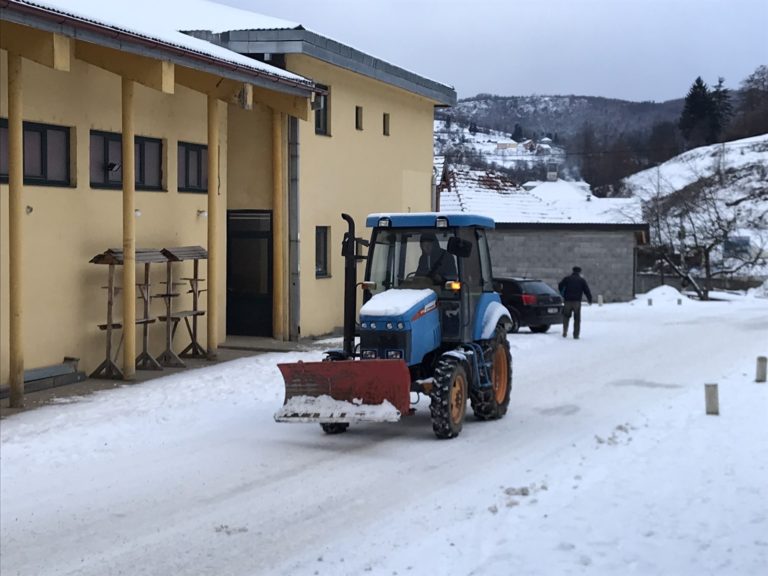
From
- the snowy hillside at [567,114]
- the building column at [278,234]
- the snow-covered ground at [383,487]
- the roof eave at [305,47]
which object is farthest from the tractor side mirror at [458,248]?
the snowy hillside at [567,114]

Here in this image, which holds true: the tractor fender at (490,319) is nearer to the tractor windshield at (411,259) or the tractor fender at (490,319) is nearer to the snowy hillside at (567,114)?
the tractor windshield at (411,259)

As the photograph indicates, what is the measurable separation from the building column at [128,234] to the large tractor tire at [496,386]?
19.0ft

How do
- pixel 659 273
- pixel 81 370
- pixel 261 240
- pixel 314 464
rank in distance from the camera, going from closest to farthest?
1. pixel 314 464
2. pixel 81 370
3. pixel 261 240
4. pixel 659 273

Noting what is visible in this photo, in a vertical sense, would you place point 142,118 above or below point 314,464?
above

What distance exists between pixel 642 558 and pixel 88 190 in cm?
1163

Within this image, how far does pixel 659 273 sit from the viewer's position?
52094mm

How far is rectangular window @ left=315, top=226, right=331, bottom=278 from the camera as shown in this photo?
23.2 metres

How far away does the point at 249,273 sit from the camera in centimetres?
2233

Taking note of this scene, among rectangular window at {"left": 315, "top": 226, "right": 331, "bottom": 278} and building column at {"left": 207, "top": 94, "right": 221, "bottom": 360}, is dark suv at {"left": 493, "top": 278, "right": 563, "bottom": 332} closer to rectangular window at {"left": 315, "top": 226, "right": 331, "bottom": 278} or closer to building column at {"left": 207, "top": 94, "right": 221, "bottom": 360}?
rectangular window at {"left": 315, "top": 226, "right": 331, "bottom": 278}

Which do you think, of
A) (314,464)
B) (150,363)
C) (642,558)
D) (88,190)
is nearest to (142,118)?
(88,190)

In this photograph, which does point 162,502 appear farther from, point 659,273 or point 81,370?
point 659,273

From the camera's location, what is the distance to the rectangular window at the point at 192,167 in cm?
1895

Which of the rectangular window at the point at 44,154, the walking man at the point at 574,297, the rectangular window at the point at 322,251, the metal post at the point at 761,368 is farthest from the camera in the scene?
the walking man at the point at 574,297

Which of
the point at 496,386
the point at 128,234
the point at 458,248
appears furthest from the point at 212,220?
the point at 458,248
